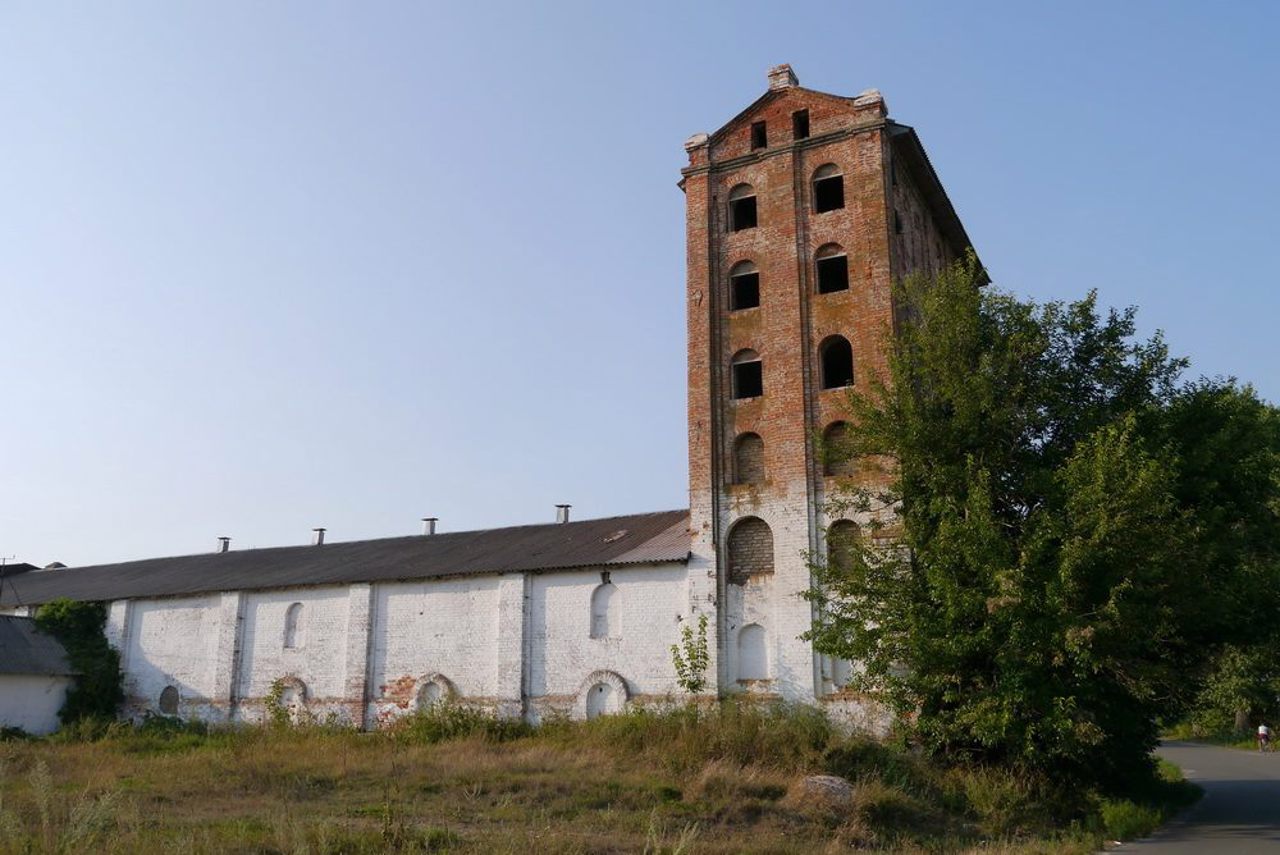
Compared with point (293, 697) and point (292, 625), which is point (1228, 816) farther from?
point (292, 625)

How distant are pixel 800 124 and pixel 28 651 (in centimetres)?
2649

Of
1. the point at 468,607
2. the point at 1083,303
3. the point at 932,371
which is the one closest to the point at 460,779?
the point at 468,607

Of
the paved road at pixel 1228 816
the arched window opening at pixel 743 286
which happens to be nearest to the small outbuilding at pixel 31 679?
the arched window opening at pixel 743 286

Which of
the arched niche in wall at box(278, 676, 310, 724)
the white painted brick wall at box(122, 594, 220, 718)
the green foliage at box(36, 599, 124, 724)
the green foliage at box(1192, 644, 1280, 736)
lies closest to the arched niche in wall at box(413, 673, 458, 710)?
the arched niche in wall at box(278, 676, 310, 724)

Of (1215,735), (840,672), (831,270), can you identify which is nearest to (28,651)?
(840,672)

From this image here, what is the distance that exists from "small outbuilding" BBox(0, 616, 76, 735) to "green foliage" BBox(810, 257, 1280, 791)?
74.7ft

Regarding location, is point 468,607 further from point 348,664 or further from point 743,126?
point 743,126

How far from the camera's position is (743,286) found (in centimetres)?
2570

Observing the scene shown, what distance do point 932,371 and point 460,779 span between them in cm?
1169

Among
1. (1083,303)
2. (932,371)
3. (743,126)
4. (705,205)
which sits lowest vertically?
(932,371)

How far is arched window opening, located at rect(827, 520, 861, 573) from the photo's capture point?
21.9m

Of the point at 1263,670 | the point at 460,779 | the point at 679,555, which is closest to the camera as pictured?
the point at 460,779

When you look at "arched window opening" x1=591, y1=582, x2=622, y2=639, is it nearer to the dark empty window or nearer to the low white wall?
the dark empty window

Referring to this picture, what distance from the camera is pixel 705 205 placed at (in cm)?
2605
